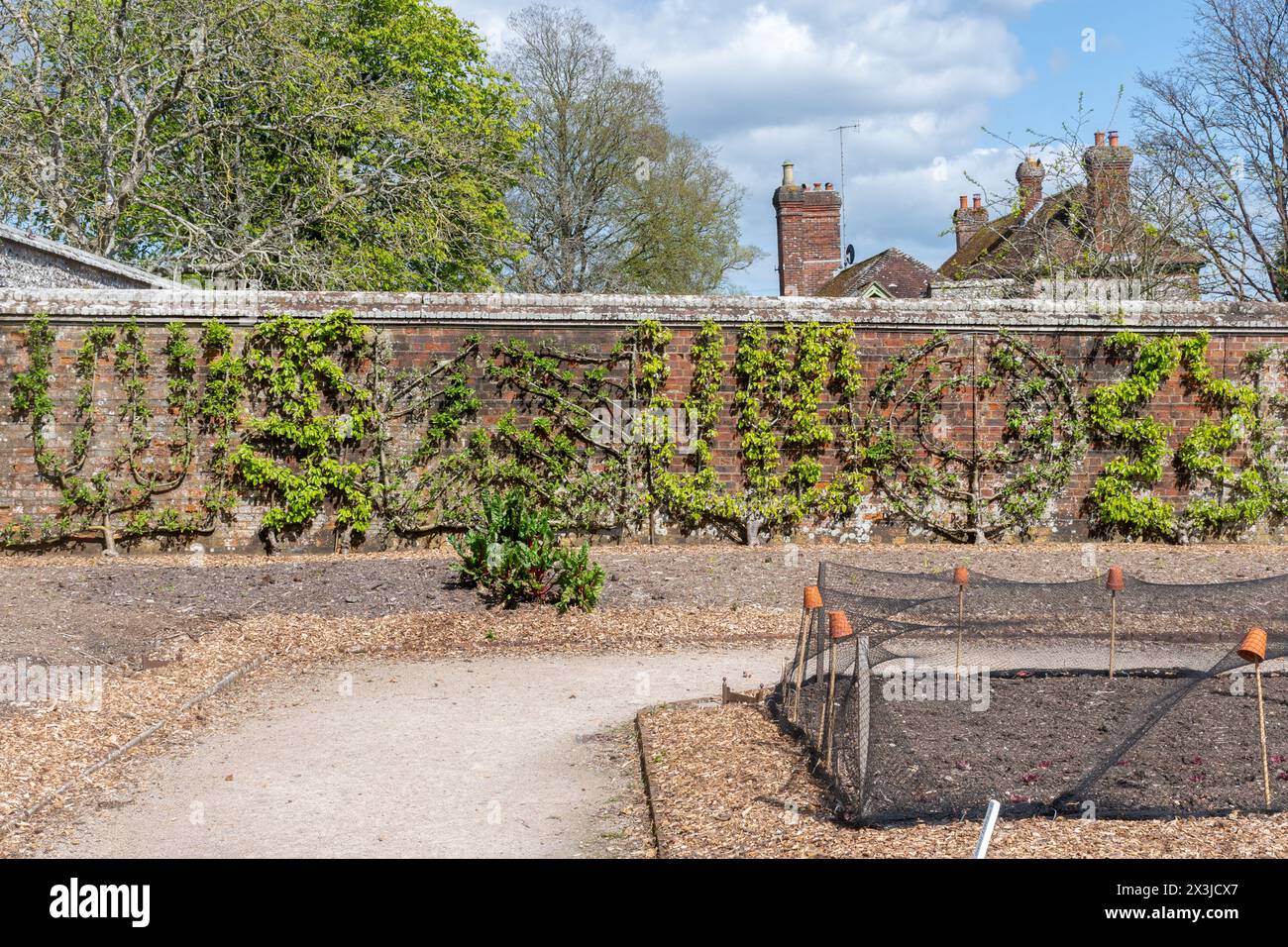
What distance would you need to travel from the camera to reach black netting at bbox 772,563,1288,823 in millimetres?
4953

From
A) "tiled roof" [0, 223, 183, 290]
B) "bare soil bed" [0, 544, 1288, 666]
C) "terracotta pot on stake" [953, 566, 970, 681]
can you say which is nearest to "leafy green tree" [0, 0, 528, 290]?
"tiled roof" [0, 223, 183, 290]

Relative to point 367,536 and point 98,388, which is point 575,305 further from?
point 98,388

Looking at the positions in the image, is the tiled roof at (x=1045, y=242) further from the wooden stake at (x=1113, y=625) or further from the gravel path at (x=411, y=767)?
the gravel path at (x=411, y=767)

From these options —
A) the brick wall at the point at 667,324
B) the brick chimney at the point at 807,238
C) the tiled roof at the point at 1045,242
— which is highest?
the brick chimney at the point at 807,238

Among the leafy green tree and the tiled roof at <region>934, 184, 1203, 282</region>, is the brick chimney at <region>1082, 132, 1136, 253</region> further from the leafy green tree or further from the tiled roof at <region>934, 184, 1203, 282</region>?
the leafy green tree

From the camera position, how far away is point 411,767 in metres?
6.22

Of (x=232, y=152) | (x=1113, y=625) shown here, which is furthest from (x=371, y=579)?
(x=232, y=152)

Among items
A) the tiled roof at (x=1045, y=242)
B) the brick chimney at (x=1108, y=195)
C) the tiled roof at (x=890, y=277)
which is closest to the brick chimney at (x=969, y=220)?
the tiled roof at (x=890, y=277)

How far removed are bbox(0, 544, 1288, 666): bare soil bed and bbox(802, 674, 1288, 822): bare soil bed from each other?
162 inches

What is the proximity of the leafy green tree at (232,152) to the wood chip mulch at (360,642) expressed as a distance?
1240cm

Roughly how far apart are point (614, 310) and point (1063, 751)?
9.03m

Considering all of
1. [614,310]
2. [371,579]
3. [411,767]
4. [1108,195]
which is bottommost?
[411,767]

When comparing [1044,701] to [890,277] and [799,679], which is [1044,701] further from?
[890,277]

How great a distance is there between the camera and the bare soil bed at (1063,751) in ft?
16.0
